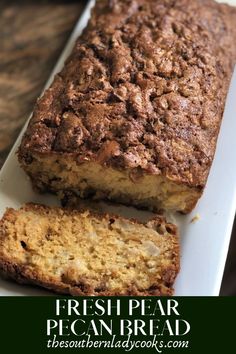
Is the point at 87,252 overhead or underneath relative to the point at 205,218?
underneath

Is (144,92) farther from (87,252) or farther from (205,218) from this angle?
(87,252)

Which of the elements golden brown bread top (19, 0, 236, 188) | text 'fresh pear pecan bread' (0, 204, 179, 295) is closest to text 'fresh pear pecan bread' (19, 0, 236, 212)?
golden brown bread top (19, 0, 236, 188)

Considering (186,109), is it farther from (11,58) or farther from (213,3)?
(11,58)

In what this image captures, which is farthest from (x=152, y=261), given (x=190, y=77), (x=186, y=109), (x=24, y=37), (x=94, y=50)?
(x=24, y=37)

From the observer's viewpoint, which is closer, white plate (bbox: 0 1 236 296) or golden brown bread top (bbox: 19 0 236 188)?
white plate (bbox: 0 1 236 296)

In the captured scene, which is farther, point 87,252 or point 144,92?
point 144,92

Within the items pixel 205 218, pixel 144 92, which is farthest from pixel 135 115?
pixel 205 218

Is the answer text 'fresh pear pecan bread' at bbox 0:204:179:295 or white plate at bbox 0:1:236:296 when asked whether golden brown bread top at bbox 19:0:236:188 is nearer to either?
white plate at bbox 0:1:236:296
